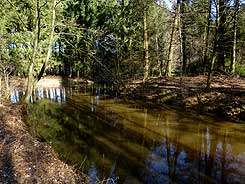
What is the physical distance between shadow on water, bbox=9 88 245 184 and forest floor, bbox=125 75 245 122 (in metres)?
1.27

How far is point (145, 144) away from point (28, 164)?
5928 millimetres

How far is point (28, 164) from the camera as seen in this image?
7.93 meters

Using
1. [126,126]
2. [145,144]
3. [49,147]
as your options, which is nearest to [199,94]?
[126,126]

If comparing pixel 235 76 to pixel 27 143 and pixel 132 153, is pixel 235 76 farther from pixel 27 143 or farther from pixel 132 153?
pixel 27 143

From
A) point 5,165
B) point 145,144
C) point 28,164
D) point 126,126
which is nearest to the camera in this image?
point 5,165

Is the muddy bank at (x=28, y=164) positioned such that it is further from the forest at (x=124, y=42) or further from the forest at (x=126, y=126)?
the forest at (x=124, y=42)

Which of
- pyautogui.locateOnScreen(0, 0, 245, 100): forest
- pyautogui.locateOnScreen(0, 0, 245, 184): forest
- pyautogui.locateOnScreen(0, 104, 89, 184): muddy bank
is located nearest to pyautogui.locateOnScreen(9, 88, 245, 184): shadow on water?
pyautogui.locateOnScreen(0, 0, 245, 184): forest

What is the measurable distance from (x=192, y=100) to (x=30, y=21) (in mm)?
16679

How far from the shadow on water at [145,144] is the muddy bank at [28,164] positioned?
1.17m

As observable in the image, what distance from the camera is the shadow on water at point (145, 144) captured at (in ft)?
32.1

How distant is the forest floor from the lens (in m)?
17.2

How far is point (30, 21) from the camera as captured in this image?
28.2m

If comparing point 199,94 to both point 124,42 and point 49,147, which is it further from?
point 124,42

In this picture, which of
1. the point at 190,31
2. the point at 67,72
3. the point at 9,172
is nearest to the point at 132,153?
the point at 9,172
